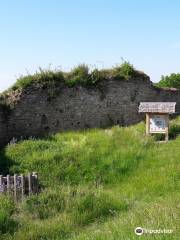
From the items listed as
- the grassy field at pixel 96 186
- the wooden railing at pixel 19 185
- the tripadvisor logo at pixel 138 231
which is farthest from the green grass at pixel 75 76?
the tripadvisor logo at pixel 138 231

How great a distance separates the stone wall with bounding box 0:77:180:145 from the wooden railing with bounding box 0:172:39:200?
23.5 ft

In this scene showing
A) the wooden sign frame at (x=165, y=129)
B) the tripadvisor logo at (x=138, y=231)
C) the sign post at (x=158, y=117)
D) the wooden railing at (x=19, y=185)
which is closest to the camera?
the tripadvisor logo at (x=138, y=231)

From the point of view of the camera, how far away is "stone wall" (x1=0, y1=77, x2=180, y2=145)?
62.7ft

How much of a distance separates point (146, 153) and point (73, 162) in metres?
2.34

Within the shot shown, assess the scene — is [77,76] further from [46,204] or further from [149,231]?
[149,231]

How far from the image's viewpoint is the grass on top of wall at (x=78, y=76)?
19472 mm

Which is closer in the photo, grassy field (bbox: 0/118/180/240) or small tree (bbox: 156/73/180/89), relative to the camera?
grassy field (bbox: 0/118/180/240)

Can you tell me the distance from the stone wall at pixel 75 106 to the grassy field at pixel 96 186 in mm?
1288

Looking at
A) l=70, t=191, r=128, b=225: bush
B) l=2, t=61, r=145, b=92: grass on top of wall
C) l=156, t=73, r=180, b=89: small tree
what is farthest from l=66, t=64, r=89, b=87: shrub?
l=156, t=73, r=180, b=89: small tree

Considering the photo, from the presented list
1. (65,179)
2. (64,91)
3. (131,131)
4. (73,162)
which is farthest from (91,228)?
(64,91)

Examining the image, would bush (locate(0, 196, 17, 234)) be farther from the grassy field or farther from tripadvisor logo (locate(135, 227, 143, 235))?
tripadvisor logo (locate(135, 227, 143, 235))

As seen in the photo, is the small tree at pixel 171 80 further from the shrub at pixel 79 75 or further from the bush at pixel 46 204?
the bush at pixel 46 204

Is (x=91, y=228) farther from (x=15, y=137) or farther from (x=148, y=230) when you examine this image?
(x=15, y=137)

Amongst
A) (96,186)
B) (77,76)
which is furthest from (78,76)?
(96,186)
